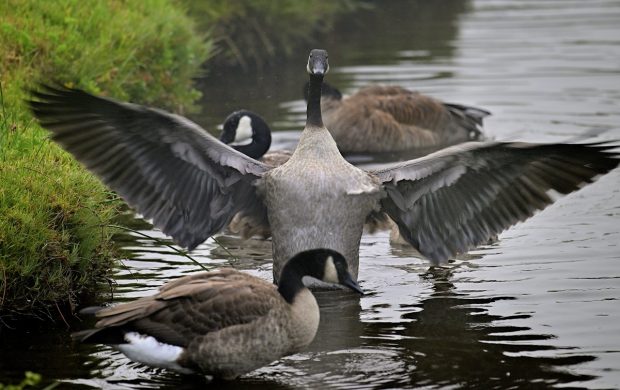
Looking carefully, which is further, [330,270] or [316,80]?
[316,80]

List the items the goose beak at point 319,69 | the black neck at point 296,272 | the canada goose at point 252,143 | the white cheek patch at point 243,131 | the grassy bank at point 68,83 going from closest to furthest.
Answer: the black neck at point 296,272 → the grassy bank at point 68,83 → the goose beak at point 319,69 → the canada goose at point 252,143 → the white cheek patch at point 243,131

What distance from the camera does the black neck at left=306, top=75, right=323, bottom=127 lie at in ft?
26.1

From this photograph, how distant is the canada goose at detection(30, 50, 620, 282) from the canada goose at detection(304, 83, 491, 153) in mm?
4967

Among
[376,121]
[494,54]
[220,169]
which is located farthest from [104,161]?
[494,54]

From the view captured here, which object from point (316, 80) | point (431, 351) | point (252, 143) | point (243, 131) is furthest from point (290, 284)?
point (243, 131)

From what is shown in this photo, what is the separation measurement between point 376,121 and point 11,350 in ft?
23.1

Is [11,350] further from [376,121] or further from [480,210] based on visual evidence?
[376,121]

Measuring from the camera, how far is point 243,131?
1095 centimetres

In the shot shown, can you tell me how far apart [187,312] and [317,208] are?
5.84 feet

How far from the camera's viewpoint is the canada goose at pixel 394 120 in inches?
519

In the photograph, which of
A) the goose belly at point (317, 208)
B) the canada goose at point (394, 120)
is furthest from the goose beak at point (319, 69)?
the canada goose at point (394, 120)

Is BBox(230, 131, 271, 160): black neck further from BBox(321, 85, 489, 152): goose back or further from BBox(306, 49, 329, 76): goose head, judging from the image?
BBox(321, 85, 489, 152): goose back

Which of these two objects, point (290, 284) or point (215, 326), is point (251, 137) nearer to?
point (290, 284)

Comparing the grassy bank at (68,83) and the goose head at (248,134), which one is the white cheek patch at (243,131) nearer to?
the goose head at (248,134)
